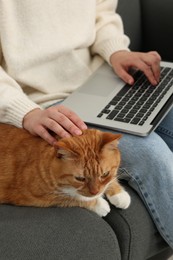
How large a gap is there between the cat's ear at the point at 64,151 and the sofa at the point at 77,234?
0.12m

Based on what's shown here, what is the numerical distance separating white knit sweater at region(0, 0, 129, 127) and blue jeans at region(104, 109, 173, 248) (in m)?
0.25

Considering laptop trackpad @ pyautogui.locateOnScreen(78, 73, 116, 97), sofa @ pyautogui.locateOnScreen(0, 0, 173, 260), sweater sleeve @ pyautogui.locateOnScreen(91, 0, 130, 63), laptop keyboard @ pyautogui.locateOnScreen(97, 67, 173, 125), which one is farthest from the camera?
sweater sleeve @ pyautogui.locateOnScreen(91, 0, 130, 63)

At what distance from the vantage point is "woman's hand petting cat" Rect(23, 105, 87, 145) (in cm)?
87

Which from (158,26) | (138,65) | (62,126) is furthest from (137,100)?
(158,26)

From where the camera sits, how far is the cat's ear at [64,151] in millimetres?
769

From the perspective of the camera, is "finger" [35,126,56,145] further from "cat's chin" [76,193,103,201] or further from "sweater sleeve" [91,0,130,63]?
"sweater sleeve" [91,0,130,63]

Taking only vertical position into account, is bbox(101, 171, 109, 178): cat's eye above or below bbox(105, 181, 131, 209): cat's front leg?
above

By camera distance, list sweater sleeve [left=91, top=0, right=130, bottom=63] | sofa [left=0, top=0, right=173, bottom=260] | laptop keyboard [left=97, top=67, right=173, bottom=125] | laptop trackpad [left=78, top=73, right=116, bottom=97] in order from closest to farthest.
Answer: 1. sofa [left=0, top=0, right=173, bottom=260]
2. laptop keyboard [left=97, top=67, right=173, bottom=125]
3. laptop trackpad [left=78, top=73, right=116, bottom=97]
4. sweater sleeve [left=91, top=0, right=130, bottom=63]

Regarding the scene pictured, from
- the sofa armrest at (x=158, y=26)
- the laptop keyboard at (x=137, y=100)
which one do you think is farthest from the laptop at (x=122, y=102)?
the sofa armrest at (x=158, y=26)

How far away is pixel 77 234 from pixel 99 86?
1.54ft

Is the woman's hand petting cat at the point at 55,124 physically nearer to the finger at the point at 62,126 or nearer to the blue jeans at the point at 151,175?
the finger at the point at 62,126

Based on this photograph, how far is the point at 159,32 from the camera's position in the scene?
152cm

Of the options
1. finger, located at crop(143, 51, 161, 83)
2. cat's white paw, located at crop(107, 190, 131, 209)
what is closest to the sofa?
cat's white paw, located at crop(107, 190, 131, 209)

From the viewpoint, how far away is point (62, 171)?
824mm
